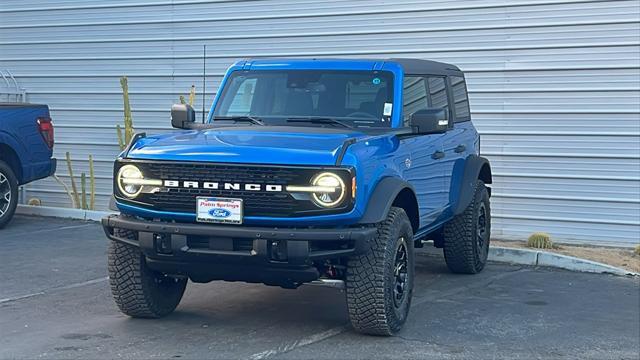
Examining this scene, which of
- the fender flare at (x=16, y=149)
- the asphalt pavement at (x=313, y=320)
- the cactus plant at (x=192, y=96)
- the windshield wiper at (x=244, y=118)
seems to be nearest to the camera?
the asphalt pavement at (x=313, y=320)

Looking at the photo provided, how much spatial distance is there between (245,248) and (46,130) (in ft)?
22.3

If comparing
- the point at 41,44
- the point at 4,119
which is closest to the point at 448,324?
the point at 4,119

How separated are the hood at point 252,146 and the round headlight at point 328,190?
96 millimetres

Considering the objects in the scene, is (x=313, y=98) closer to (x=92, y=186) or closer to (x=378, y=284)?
(x=378, y=284)

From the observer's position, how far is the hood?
249 inches

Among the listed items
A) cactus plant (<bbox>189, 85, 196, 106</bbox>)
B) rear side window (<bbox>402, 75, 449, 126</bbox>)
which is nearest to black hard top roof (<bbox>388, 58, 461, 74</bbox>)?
rear side window (<bbox>402, 75, 449, 126</bbox>)

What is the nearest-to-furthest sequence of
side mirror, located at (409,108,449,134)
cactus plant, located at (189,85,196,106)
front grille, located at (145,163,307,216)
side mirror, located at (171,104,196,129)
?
1. front grille, located at (145,163,307,216)
2. side mirror, located at (409,108,449,134)
3. side mirror, located at (171,104,196,129)
4. cactus plant, located at (189,85,196,106)

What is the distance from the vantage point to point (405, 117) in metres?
7.75

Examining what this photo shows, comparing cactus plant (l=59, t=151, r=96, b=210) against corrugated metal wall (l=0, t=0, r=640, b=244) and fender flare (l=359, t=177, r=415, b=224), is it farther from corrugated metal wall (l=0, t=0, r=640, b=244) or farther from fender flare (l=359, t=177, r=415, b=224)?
fender flare (l=359, t=177, r=415, b=224)

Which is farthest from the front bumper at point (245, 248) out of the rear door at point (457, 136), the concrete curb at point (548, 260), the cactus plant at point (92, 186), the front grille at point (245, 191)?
the cactus plant at point (92, 186)

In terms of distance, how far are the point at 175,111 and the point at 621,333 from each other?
3794 millimetres

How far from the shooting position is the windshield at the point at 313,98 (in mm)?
7551

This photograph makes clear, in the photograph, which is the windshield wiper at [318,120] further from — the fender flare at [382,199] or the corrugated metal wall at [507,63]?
the corrugated metal wall at [507,63]

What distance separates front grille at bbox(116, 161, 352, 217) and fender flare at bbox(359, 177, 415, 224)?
208 millimetres
